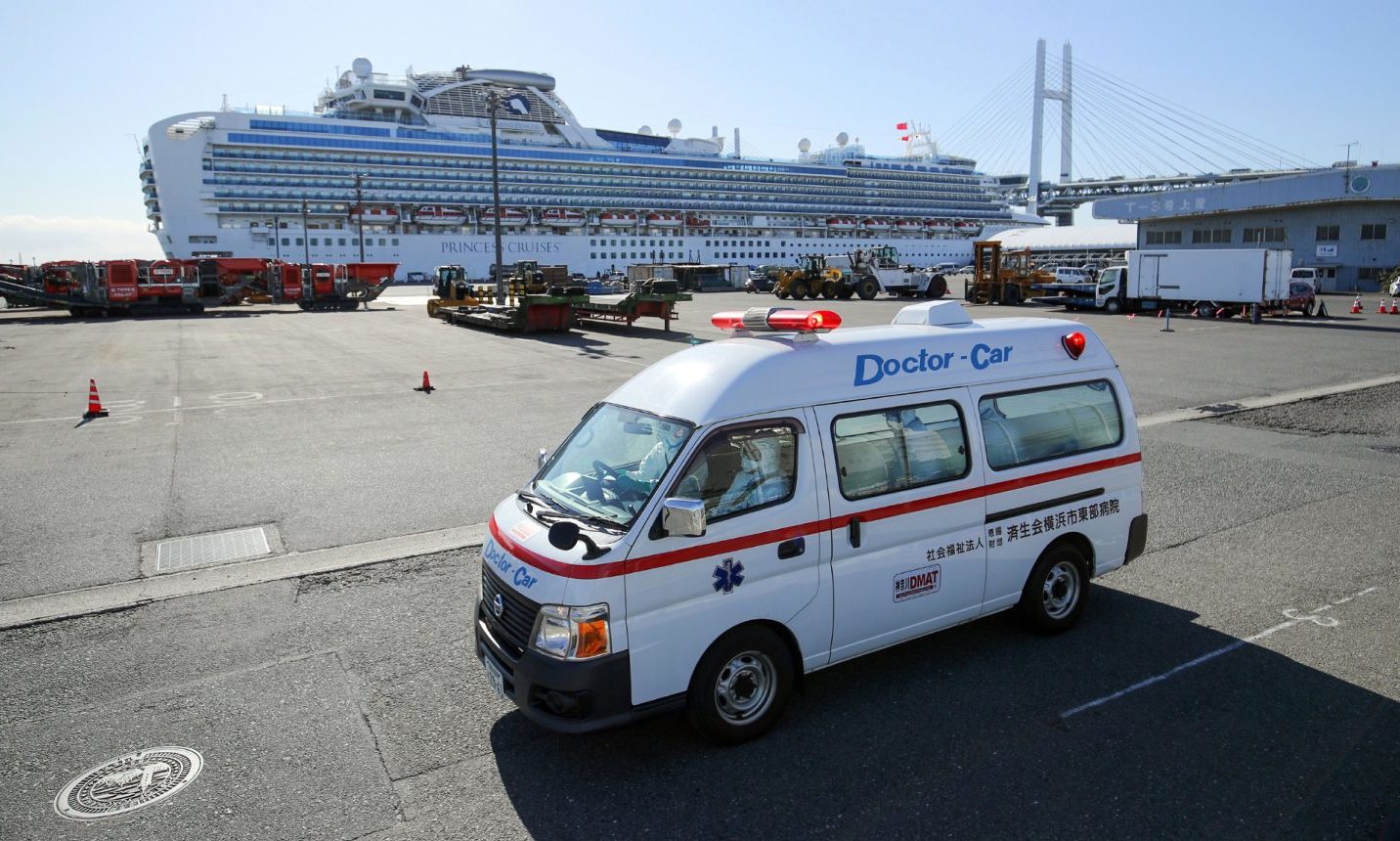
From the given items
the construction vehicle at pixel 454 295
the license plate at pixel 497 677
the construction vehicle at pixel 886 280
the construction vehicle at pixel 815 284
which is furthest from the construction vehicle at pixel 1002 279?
the license plate at pixel 497 677

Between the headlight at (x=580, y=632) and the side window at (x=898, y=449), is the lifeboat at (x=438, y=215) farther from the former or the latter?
the headlight at (x=580, y=632)

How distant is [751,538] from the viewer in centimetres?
411

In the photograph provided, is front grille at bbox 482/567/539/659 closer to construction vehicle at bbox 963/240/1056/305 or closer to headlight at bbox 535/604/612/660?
headlight at bbox 535/604/612/660

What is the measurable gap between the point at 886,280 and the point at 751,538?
4516 cm

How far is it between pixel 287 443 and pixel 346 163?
7075 cm

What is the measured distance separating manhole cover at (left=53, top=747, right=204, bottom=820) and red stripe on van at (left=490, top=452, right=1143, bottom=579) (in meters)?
1.89

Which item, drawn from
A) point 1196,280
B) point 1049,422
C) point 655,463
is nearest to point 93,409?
point 655,463

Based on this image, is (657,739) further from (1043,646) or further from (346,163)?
(346,163)

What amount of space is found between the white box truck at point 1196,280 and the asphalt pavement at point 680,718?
24.4 metres

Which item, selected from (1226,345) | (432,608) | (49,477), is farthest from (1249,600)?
(1226,345)

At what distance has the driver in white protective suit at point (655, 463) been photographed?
4191 millimetres

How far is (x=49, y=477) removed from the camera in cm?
973

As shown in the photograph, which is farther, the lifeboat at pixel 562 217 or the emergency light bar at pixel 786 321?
the lifeboat at pixel 562 217

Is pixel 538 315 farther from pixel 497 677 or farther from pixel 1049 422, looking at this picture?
pixel 497 677
